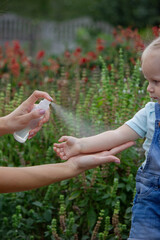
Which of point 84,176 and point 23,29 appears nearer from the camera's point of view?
point 84,176

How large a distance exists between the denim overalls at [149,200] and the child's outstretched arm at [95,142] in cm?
19

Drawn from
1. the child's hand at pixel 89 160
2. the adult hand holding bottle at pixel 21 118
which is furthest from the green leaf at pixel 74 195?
the child's hand at pixel 89 160

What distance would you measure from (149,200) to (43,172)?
53cm

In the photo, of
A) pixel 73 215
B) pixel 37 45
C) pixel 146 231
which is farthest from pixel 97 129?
pixel 37 45

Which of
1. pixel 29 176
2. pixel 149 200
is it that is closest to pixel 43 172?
pixel 29 176

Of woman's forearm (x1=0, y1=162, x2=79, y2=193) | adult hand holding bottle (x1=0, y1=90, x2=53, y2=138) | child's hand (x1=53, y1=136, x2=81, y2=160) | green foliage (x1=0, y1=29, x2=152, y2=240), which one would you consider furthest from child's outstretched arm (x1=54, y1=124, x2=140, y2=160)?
green foliage (x1=0, y1=29, x2=152, y2=240)

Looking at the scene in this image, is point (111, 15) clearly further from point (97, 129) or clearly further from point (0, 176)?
point (0, 176)

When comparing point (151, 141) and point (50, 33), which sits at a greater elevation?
point (50, 33)

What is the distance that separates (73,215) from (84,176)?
322 millimetres

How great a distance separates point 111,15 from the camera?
52.5 ft

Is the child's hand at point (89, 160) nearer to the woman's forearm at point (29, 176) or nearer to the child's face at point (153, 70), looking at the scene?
the woman's forearm at point (29, 176)

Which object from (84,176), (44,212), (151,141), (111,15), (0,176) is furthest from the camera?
(111,15)

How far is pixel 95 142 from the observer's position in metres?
2.04

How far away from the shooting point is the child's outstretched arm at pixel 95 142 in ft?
6.65
